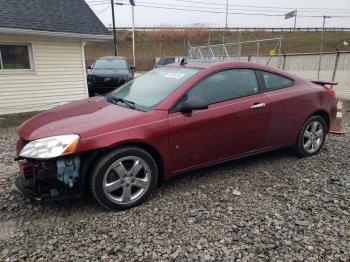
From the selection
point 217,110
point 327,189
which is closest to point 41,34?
point 217,110

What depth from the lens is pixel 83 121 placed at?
3.17 metres

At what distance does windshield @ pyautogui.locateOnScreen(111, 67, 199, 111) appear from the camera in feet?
11.6

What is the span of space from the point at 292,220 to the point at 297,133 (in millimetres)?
1791

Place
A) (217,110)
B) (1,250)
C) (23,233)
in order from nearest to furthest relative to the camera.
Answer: (1,250) < (23,233) < (217,110)

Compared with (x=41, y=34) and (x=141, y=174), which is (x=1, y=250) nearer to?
(x=141, y=174)

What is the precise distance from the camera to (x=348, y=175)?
405cm

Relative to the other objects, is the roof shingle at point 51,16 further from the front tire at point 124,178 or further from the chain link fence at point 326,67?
the chain link fence at point 326,67

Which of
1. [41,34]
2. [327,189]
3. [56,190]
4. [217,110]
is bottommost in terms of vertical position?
[327,189]

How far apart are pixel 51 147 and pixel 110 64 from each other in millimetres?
10347

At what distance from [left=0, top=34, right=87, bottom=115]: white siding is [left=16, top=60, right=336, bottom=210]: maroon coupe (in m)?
6.58

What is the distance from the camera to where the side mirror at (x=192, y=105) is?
333 cm

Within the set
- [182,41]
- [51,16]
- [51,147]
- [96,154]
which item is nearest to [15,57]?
[51,16]

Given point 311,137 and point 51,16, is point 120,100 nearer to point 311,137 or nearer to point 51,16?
point 311,137

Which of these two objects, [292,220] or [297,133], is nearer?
[292,220]
